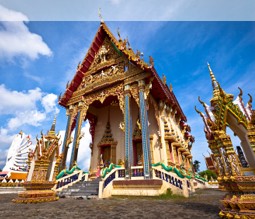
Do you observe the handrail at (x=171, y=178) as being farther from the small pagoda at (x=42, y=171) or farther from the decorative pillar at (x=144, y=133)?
the small pagoda at (x=42, y=171)

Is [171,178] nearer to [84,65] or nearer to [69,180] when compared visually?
[69,180]

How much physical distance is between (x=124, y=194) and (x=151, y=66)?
21.5 ft

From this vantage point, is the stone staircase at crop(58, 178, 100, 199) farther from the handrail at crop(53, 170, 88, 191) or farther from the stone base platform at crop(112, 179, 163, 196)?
the stone base platform at crop(112, 179, 163, 196)

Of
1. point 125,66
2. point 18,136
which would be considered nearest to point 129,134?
point 125,66

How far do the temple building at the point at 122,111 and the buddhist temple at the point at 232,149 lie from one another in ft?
14.5

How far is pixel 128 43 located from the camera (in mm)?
10930

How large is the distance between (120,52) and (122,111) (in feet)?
14.0

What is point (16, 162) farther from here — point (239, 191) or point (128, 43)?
point (239, 191)

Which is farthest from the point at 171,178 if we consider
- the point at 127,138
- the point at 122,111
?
the point at 122,111

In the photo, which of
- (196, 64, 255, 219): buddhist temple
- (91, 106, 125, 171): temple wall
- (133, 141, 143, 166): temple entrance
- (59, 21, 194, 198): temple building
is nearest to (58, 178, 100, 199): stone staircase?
(59, 21, 194, 198): temple building

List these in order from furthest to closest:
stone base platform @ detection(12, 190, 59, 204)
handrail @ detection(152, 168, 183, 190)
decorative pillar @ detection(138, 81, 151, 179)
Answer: decorative pillar @ detection(138, 81, 151, 179), handrail @ detection(152, 168, 183, 190), stone base platform @ detection(12, 190, 59, 204)

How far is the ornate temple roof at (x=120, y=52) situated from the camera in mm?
9781

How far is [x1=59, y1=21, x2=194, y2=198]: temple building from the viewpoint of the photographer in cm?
902

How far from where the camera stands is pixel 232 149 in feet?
10.3
